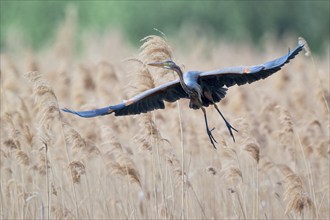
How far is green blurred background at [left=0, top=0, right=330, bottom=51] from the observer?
2303 cm

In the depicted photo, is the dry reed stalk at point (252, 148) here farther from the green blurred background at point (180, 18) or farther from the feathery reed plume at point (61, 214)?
the green blurred background at point (180, 18)

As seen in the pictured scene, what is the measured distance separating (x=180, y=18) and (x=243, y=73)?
19044 millimetres

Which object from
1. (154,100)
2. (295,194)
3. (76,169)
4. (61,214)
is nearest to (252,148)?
(295,194)

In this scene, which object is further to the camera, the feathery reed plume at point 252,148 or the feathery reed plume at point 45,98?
the feathery reed plume at point 252,148

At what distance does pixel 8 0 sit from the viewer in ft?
75.0

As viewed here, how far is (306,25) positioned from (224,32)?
2268mm

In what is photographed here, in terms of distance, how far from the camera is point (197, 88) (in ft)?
16.9

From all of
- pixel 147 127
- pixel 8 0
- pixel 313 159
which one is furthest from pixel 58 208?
pixel 8 0

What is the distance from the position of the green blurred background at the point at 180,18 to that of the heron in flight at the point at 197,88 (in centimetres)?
1609

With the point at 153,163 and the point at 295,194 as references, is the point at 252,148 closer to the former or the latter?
the point at 295,194

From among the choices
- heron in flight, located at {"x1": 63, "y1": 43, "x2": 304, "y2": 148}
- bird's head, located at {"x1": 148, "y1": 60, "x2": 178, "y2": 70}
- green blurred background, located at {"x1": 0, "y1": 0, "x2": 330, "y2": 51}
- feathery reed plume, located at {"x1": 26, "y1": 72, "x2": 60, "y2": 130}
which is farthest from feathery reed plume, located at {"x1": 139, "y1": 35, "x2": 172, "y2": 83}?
green blurred background, located at {"x1": 0, "y1": 0, "x2": 330, "y2": 51}

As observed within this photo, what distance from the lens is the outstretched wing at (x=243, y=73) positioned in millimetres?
5105

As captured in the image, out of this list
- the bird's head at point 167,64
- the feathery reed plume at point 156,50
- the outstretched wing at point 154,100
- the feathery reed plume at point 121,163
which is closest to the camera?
the bird's head at point 167,64

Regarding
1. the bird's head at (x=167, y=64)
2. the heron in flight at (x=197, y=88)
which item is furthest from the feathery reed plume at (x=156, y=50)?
the bird's head at (x=167, y=64)
